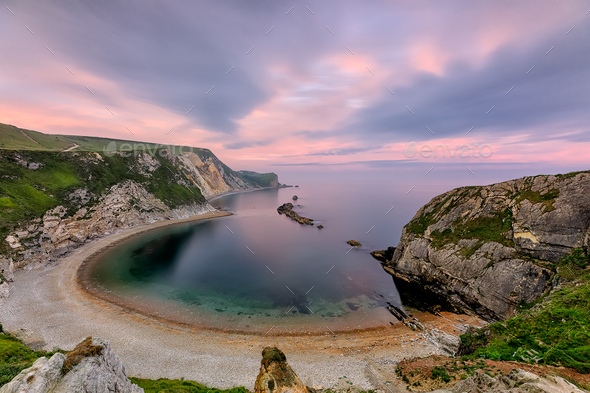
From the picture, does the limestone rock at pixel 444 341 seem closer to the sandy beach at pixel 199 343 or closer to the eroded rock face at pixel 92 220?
the sandy beach at pixel 199 343

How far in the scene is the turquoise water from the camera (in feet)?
95.2

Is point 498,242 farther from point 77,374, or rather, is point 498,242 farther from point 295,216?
point 295,216

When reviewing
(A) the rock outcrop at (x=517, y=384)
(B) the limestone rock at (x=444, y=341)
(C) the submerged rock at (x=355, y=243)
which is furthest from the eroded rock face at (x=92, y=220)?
(C) the submerged rock at (x=355, y=243)

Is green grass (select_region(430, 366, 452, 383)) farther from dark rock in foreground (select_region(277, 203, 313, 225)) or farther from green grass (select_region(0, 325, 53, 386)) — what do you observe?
dark rock in foreground (select_region(277, 203, 313, 225))

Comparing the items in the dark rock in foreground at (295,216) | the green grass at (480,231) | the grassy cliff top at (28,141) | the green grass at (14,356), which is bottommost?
the green grass at (14,356)

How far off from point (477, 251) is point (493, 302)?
7271 mm

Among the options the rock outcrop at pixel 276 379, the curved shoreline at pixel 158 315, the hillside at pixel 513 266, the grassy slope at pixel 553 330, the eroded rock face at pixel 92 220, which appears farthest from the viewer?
the eroded rock face at pixel 92 220

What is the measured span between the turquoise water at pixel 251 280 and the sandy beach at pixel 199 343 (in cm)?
253

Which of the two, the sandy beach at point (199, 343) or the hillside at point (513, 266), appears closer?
the hillside at point (513, 266)

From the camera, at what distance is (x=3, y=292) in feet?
90.8

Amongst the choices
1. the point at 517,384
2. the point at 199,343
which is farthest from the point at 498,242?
the point at 199,343

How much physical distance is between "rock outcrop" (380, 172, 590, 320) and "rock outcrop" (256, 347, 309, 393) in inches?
1244

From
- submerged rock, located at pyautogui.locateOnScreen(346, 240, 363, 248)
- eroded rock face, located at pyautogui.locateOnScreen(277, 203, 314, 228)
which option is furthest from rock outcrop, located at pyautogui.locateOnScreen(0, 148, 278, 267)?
submerged rock, located at pyautogui.locateOnScreen(346, 240, 363, 248)

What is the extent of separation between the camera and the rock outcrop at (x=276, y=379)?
967 cm
